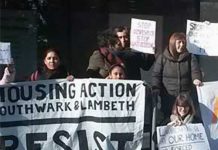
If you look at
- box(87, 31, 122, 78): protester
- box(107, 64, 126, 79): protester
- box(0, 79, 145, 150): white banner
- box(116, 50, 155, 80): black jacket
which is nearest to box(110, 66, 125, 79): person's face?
box(107, 64, 126, 79): protester

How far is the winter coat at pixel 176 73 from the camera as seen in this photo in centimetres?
922

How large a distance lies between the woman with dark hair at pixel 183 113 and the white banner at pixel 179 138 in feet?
0.19

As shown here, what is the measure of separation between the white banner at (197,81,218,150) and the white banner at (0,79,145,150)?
73cm

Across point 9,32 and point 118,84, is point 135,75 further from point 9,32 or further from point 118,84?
point 9,32

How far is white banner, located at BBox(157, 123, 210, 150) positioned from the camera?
8.35 meters

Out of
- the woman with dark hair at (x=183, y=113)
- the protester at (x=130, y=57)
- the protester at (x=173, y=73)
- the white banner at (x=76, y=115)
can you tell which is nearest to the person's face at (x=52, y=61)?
the white banner at (x=76, y=115)

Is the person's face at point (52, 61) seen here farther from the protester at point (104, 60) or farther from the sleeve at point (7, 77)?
the protester at point (104, 60)

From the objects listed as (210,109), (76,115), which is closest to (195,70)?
(210,109)

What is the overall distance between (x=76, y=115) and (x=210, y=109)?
1.52 metres

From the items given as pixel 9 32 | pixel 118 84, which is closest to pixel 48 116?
pixel 118 84

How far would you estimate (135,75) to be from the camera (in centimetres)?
937

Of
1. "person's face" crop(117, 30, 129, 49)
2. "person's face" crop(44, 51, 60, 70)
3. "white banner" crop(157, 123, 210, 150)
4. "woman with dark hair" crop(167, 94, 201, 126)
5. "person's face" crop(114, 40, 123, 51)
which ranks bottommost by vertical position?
"white banner" crop(157, 123, 210, 150)

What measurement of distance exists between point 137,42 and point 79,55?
12.1 ft

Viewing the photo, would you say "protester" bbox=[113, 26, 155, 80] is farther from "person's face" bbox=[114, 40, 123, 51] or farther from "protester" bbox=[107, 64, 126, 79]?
"protester" bbox=[107, 64, 126, 79]
